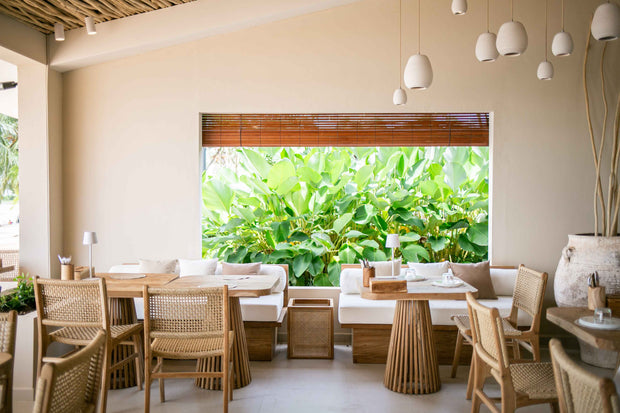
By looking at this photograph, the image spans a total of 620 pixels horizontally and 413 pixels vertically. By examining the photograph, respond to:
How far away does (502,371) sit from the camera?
262cm

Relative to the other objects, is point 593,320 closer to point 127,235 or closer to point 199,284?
point 199,284

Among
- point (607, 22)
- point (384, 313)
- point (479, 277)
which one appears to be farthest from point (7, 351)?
point (479, 277)

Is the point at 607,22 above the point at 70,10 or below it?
below

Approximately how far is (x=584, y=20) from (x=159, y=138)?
4.45 metres

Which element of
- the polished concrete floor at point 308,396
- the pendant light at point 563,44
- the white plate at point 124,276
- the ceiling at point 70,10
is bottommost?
the polished concrete floor at point 308,396

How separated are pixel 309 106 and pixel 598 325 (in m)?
3.50

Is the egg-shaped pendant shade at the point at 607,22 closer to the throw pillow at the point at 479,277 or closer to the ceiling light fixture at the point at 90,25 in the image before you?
the throw pillow at the point at 479,277

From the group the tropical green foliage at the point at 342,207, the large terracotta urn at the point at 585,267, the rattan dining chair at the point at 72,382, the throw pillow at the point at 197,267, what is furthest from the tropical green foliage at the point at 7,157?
the large terracotta urn at the point at 585,267

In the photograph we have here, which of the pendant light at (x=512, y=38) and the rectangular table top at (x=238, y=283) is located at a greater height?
the pendant light at (x=512, y=38)

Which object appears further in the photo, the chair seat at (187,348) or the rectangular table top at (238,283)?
the rectangular table top at (238,283)

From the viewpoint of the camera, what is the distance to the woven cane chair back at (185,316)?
3.23m

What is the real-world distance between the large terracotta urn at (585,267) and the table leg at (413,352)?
147cm

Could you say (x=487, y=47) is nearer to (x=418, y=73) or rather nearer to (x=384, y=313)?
(x=418, y=73)

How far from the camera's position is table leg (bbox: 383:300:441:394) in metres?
3.98
